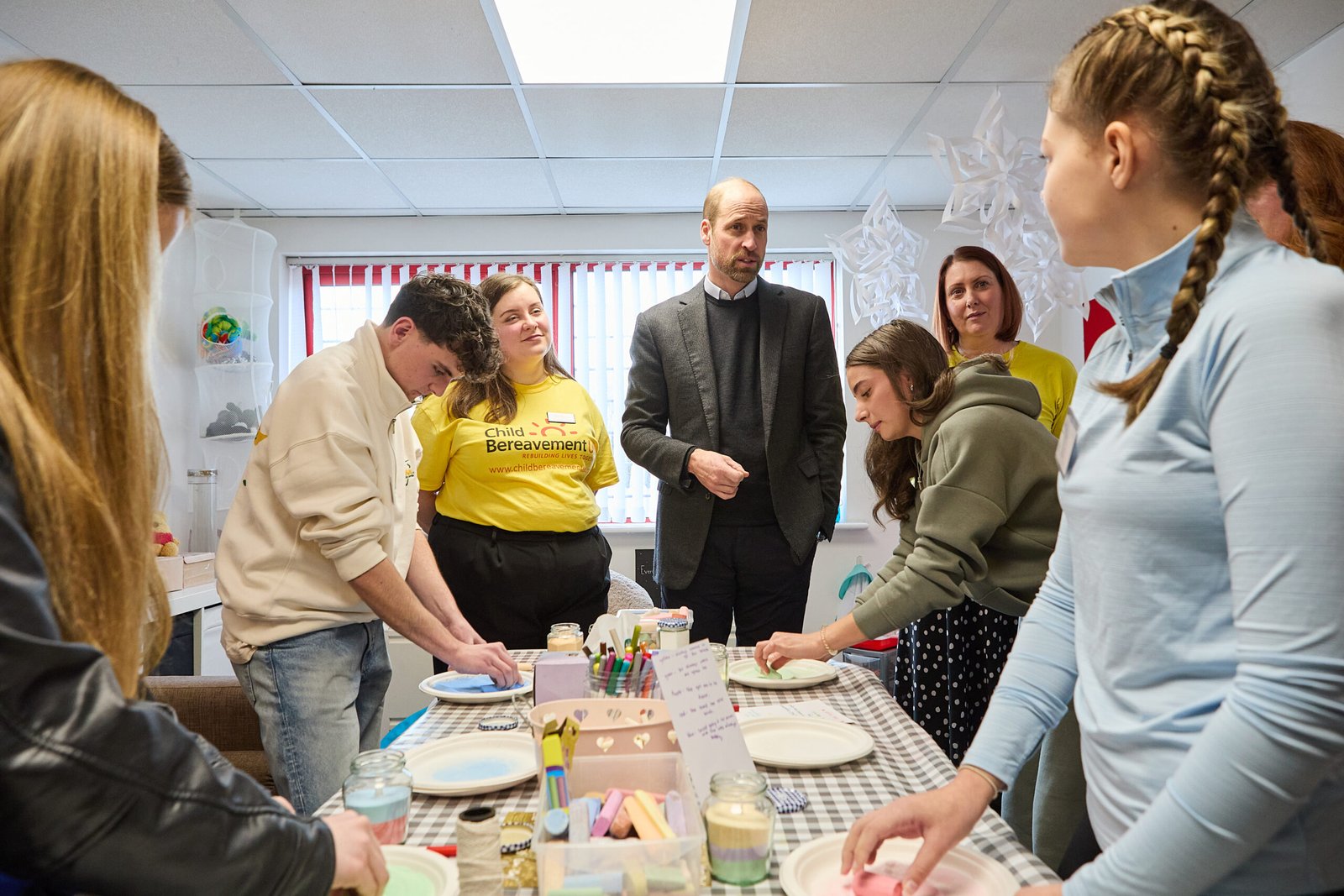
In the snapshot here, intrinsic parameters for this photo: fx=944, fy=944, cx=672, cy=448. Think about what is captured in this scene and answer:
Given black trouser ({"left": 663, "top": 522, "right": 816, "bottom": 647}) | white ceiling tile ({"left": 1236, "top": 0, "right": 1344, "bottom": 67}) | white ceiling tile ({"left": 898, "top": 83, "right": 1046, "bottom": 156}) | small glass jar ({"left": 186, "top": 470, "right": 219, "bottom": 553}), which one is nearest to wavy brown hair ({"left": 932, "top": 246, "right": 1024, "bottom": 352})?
white ceiling tile ({"left": 898, "top": 83, "right": 1046, "bottom": 156})

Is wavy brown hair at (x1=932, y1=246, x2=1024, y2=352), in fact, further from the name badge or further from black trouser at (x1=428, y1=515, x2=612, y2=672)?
the name badge

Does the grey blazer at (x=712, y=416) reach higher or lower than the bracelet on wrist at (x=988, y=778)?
higher

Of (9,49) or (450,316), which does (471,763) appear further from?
(9,49)

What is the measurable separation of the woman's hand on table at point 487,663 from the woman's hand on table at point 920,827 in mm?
947

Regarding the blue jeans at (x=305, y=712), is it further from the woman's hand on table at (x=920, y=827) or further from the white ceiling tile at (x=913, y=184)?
the white ceiling tile at (x=913, y=184)

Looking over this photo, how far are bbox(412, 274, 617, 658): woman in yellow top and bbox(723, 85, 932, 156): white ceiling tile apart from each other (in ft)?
4.86

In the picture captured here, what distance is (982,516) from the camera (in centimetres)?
177

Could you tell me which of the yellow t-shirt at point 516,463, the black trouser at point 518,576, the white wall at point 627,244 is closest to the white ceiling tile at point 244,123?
the white wall at point 627,244

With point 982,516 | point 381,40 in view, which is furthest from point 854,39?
point 982,516

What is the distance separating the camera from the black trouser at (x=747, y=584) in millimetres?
2699

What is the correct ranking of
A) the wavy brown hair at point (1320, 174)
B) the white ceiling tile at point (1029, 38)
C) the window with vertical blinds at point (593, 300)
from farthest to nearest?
the window with vertical blinds at point (593, 300) → the white ceiling tile at point (1029, 38) → the wavy brown hair at point (1320, 174)

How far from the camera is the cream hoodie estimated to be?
1.79 meters

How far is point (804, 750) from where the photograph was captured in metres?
1.38

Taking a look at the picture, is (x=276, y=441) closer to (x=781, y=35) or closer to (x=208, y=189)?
(x=781, y=35)
